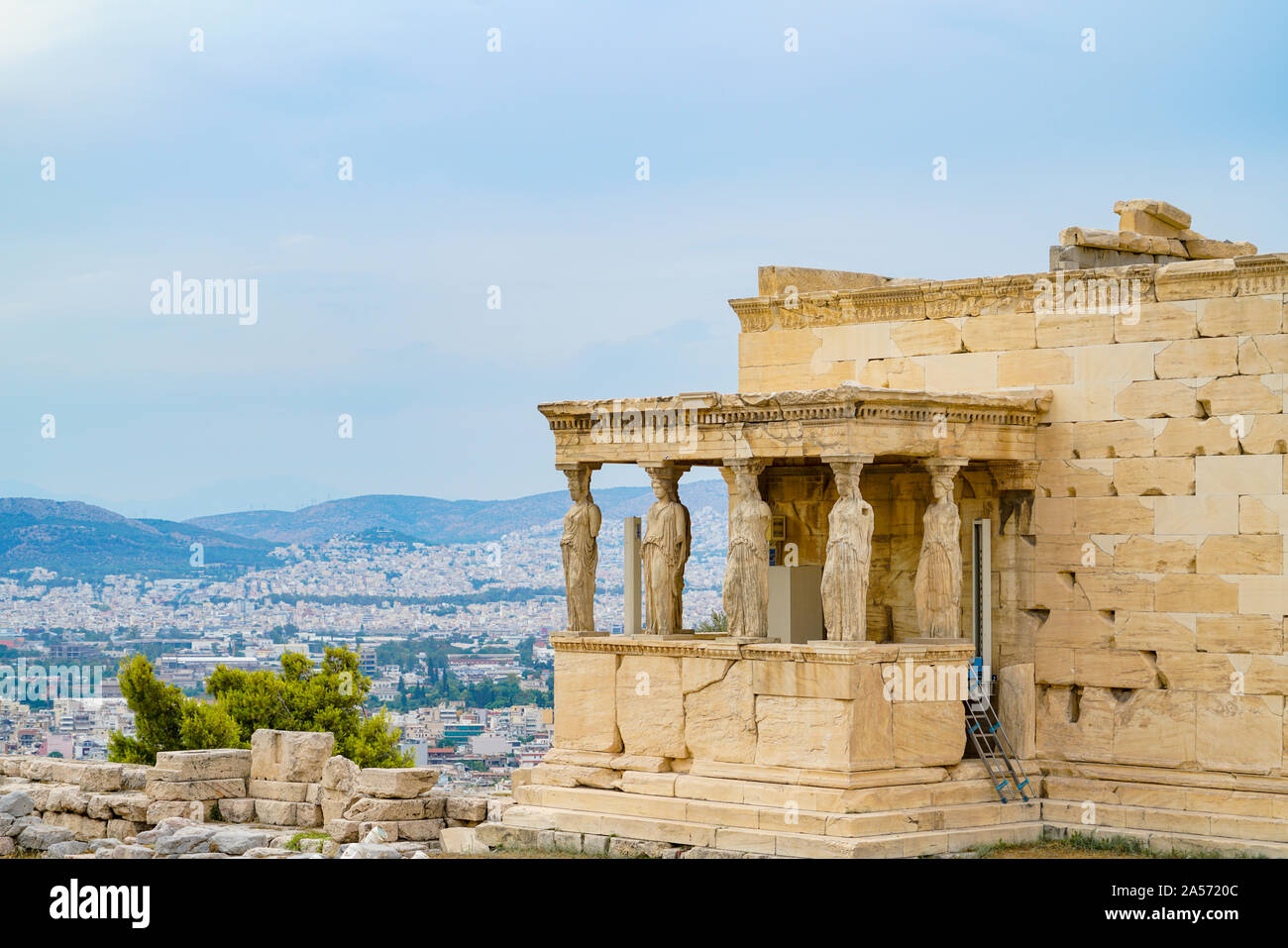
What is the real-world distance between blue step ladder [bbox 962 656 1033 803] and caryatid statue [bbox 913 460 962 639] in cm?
61

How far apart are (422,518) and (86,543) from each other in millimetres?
11522

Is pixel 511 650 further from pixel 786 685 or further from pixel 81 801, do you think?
pixel 786 685

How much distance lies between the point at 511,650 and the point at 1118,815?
133 ft

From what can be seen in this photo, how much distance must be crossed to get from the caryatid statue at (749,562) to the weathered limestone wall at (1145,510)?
1.86m

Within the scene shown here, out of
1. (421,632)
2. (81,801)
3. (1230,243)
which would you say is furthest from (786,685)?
(421,632)

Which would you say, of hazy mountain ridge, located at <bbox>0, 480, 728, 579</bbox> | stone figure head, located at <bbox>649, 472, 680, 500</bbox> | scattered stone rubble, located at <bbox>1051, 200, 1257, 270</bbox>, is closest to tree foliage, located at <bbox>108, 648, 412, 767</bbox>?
stone figure head, located at <bbox>649, 472, 680, 500</bbox>

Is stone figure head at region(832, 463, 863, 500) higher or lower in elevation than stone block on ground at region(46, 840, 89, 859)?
higher

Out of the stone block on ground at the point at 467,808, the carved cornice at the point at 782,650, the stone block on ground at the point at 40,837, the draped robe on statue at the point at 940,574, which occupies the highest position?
the draped robe on statue at the point at 940,574

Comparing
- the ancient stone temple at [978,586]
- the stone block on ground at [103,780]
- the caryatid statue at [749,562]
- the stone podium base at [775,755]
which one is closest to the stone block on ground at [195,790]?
the stone block on ground at [103,780]

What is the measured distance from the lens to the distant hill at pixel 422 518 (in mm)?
69250

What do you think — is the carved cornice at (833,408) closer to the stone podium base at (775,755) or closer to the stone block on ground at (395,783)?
the stone podium base at (775,755)

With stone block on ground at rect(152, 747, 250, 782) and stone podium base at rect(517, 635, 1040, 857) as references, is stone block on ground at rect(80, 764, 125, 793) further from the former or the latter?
stone podium base at rect(517, 635, 1040, 857)

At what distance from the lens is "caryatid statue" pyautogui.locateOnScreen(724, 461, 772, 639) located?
18172 millimetres

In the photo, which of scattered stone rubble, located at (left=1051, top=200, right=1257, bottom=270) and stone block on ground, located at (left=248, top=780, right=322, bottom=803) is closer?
scattered stone rubble, located at (left=1051, top=200, right=1257, bottom=270)
